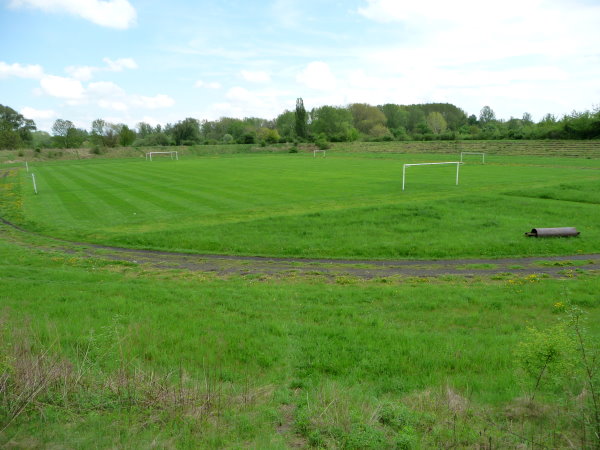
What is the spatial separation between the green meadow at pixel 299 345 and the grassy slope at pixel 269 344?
0.13ft

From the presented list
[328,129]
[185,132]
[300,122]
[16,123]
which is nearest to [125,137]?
[185,132]

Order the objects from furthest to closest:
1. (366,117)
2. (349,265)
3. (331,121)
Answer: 1. (366,117)
2. (331,121)
3. (349,265)

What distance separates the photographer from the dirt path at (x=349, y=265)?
15095mm

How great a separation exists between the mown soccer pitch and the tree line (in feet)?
201

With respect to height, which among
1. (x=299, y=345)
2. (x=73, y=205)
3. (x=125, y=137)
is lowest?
(x=299, y=345)

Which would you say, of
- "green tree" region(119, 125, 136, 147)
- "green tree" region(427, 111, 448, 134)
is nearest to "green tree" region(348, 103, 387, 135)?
"green tree" region(427, 111, 448, 134)

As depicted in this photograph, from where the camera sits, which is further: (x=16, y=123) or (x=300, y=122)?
(x=300, y=122)

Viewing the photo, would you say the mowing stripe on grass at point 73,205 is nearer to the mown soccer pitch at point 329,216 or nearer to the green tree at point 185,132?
the mown soccer pitch at point 329,216

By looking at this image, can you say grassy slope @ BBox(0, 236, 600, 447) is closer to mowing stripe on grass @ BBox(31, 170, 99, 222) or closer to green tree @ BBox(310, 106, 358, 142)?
mowing stripe on grass @ BBox(31, 170, 99, 222)

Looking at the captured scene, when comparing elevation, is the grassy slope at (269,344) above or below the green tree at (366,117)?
below

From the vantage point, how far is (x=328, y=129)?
153 meters

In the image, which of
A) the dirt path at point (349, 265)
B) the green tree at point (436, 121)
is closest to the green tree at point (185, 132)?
the green tree at point (436, 121)

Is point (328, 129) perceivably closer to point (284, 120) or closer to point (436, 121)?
point (284, 120)

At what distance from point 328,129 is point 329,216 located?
134 meters
